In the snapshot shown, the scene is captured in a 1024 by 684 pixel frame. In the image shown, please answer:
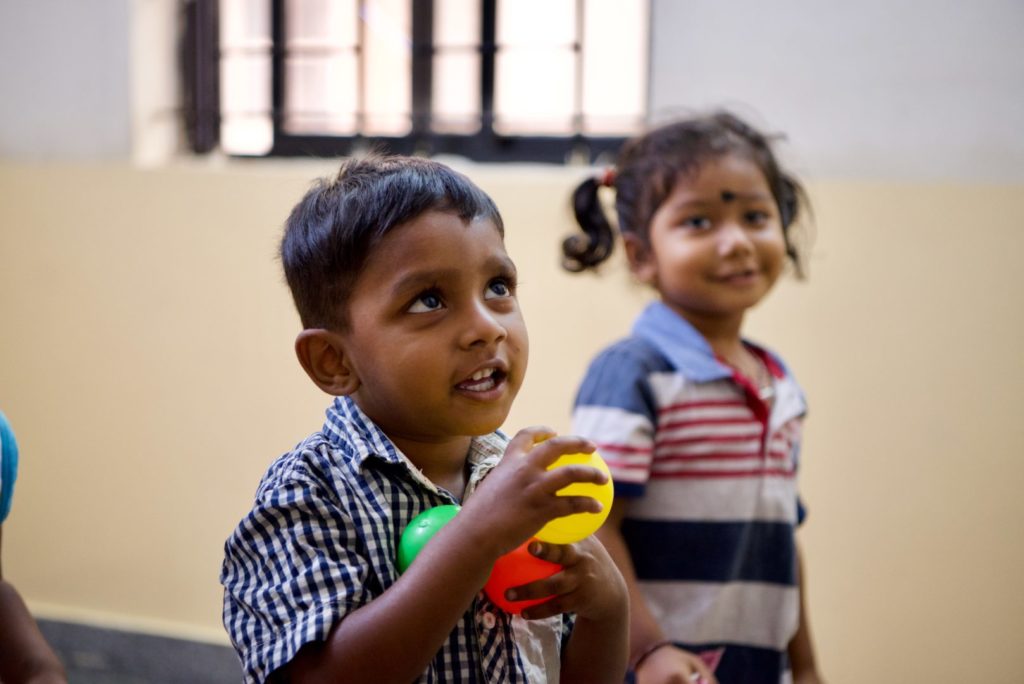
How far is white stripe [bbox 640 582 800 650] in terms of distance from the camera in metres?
1.71

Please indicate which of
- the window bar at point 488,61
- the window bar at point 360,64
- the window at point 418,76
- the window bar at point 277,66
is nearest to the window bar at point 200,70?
the window at point 418,76

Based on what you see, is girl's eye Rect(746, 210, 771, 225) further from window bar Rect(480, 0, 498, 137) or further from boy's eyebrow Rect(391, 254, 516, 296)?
window bar Rect(480, 0, 498, 137)

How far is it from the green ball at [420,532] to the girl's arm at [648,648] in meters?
0.56

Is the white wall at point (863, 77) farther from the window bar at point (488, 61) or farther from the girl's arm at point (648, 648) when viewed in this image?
the girl's arm at point (648, 648)

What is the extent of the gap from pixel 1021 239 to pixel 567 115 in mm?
1193

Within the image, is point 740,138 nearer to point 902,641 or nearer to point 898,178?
point 898,178

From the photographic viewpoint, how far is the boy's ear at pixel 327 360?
3.72ft

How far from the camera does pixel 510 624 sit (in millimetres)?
1125

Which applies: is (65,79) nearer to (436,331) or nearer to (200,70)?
(200,70)

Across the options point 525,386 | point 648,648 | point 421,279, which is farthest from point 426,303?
point 525,386

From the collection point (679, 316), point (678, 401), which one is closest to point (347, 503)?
point (678, 401)

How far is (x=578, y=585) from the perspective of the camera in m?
1.07

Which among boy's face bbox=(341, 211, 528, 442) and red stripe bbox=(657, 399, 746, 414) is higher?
boy's face bbox=(341, 211, 528, 442)

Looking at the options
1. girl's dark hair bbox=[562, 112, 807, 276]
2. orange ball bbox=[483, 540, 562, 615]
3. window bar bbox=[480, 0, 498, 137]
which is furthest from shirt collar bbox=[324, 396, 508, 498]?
window bar bbox=[480, 0, 498, 137]
